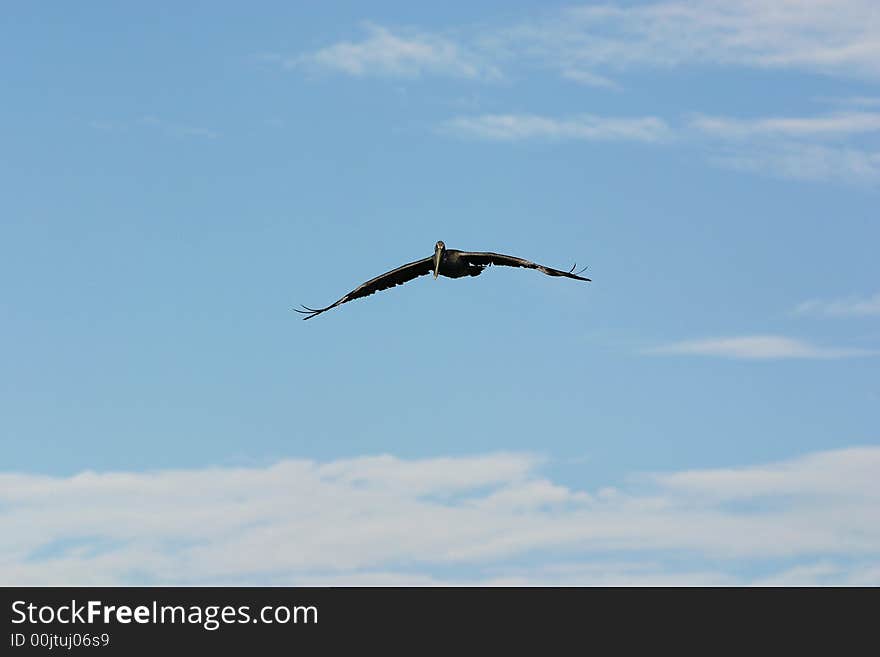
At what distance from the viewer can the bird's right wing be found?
9981 centimetres

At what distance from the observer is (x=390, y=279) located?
332 ft

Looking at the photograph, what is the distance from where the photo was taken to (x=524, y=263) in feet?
316

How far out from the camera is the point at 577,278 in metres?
93.2

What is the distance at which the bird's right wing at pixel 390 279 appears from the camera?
9981 cm

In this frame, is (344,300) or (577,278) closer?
(577,278)
